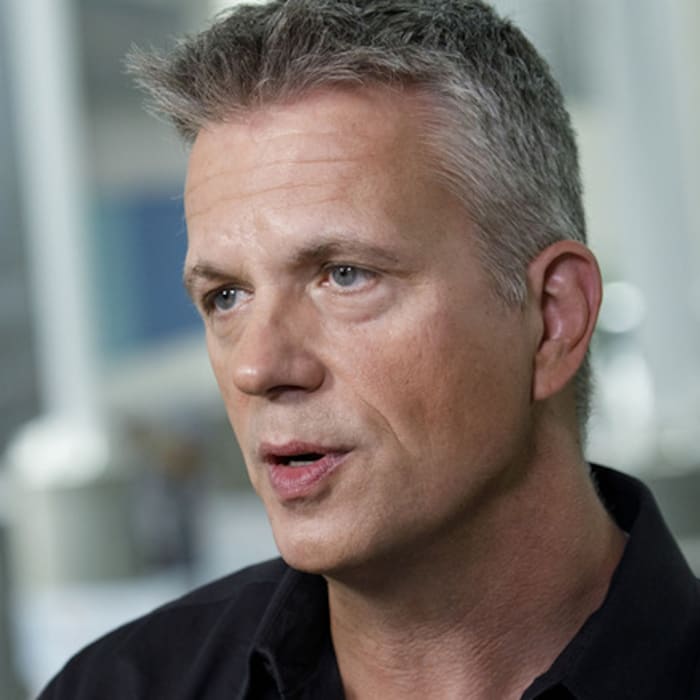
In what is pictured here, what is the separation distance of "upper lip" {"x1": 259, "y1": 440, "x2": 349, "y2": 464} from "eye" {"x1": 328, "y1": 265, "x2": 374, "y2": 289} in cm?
19

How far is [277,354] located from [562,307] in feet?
1.31

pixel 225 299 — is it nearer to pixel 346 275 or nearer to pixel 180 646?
pixel 346 275

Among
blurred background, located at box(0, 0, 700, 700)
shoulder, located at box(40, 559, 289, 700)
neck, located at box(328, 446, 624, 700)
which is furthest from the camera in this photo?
blurred background, located at box(0, 0, 700, 700)

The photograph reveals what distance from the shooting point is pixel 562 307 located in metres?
1.96

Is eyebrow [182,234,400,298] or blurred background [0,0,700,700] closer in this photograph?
eyebrow [182,234,400,298]

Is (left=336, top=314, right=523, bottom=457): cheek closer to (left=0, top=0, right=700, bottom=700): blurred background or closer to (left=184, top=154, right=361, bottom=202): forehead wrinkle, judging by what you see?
(left=184, top=154, right=361, bottom=202): forehead wrinkle

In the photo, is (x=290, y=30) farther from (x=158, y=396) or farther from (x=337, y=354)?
(x=158, y=396)

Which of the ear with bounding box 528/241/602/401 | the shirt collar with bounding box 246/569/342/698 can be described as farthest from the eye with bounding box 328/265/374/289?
the shirt collar with bounding box 246/569/342/698

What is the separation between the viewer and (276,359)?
1774 mm

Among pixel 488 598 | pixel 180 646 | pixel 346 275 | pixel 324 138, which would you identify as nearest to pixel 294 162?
pixel 324 138

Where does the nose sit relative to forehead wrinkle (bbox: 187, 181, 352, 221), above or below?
below

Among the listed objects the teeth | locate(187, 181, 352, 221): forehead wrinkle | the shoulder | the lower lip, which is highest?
locate(187, 181, 352, 221): forehead wrinkle

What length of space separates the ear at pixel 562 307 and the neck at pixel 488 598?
0.39 ft

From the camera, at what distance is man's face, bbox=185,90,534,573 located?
179cm
